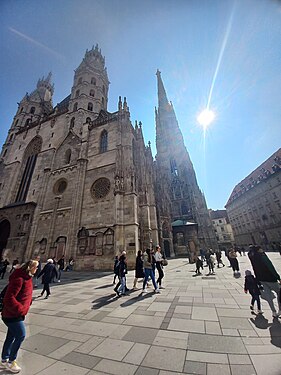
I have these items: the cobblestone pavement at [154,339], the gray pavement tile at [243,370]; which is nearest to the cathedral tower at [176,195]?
the cobblestone pavement at [154,339]

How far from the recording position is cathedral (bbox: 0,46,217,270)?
580 inches

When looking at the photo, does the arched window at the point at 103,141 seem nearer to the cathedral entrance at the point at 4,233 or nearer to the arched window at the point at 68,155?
the arched window at the point at 68,155

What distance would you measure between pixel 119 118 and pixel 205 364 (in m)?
20.8

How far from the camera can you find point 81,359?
2.38 metres

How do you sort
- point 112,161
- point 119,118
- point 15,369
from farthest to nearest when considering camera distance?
point 119,118 < point 112,161 < point 15,369

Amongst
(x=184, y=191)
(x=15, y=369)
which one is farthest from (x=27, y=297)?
(x=184, y=191)

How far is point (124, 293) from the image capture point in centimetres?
604

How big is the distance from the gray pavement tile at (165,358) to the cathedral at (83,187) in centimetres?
1109

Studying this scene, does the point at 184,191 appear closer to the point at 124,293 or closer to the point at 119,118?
the point at 119,118

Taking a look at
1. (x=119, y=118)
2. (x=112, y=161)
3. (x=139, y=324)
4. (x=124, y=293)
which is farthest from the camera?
(x=119, y=118)

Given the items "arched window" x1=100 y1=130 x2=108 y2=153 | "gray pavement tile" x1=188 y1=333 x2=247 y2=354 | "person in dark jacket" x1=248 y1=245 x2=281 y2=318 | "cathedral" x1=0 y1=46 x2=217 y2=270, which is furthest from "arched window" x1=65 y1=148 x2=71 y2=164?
"gray pavement tile" x1=188 y1=333 x2=247 y2=354

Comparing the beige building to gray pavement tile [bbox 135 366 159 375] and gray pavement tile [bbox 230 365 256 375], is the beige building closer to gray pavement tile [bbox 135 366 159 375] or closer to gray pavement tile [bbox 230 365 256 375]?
gray pavement tile [bbox 230 365 256 375]

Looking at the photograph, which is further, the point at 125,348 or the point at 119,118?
the point at 119,118

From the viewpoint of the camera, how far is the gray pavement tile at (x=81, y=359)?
225cm
